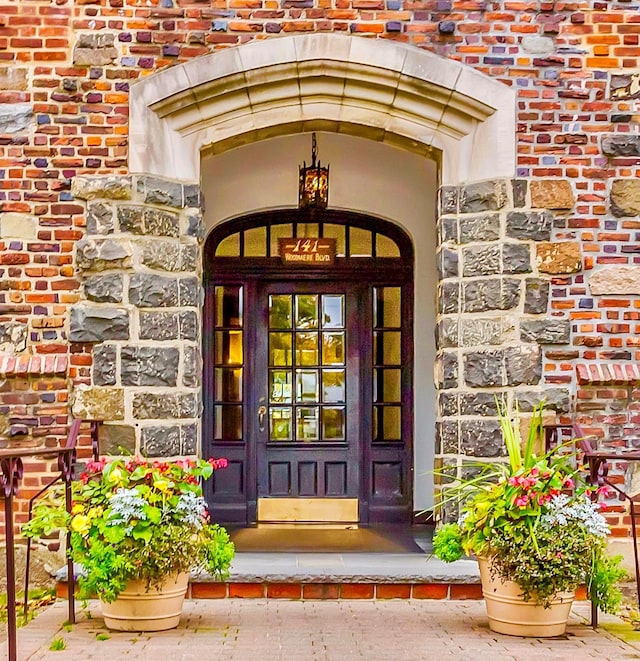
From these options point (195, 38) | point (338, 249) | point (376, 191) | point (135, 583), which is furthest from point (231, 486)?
point (195, 38)

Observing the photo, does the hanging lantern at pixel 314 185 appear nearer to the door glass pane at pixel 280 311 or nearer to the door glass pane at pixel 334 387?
the door glass pane at pixel 280 311

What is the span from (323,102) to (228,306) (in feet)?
7.92

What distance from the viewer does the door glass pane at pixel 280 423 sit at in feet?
26.3

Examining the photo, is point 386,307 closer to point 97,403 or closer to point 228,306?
point 228,306

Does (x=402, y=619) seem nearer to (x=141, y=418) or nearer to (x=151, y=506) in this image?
(x=151, y=506)

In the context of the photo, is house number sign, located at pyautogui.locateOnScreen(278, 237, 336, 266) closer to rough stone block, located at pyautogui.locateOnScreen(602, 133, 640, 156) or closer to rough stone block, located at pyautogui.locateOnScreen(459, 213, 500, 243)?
rough stone block, located at pyautogui.locateOnScreen(459, 213, 500, 243)

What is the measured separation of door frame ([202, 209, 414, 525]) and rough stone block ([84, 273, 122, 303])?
2105 mm

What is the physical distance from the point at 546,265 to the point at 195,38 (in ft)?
8.58

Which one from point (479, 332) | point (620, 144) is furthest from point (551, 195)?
point (479, 332)

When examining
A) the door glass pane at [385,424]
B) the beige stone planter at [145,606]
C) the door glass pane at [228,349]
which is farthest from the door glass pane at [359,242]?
the beige stone planter at [145,606]

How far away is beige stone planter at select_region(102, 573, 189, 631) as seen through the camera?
4738mm

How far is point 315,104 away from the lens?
6.11m

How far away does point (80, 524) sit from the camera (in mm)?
4625

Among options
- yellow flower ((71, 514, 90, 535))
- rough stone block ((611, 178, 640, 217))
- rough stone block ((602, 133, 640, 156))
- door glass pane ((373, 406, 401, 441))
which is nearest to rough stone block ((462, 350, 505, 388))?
rough stone block ((611, 178, 640, 217))
